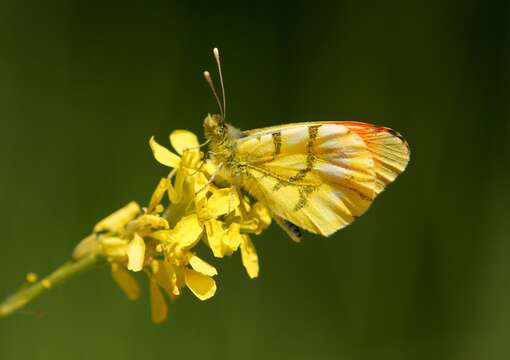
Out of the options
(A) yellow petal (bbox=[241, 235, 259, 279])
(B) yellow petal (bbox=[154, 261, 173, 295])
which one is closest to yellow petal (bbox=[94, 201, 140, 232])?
(B) yellow petal (bbox=[154, 261, 173, 295])

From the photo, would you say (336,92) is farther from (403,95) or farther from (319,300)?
(319,300)

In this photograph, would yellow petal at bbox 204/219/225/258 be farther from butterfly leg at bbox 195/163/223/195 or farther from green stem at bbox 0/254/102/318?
green stem at bbox 0/254/102/318

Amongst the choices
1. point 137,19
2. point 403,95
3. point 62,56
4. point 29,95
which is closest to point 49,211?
point 29,95

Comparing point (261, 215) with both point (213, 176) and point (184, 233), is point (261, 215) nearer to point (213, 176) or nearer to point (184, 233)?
point (213, 176)

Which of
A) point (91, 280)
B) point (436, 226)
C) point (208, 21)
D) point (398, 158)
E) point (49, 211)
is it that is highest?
point (208, 21)

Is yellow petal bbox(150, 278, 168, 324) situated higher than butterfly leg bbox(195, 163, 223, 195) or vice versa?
butterfly leg bbox(195, 163, 223, 195)

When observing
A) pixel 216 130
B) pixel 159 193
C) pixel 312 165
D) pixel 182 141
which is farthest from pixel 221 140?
pixel 159 193
